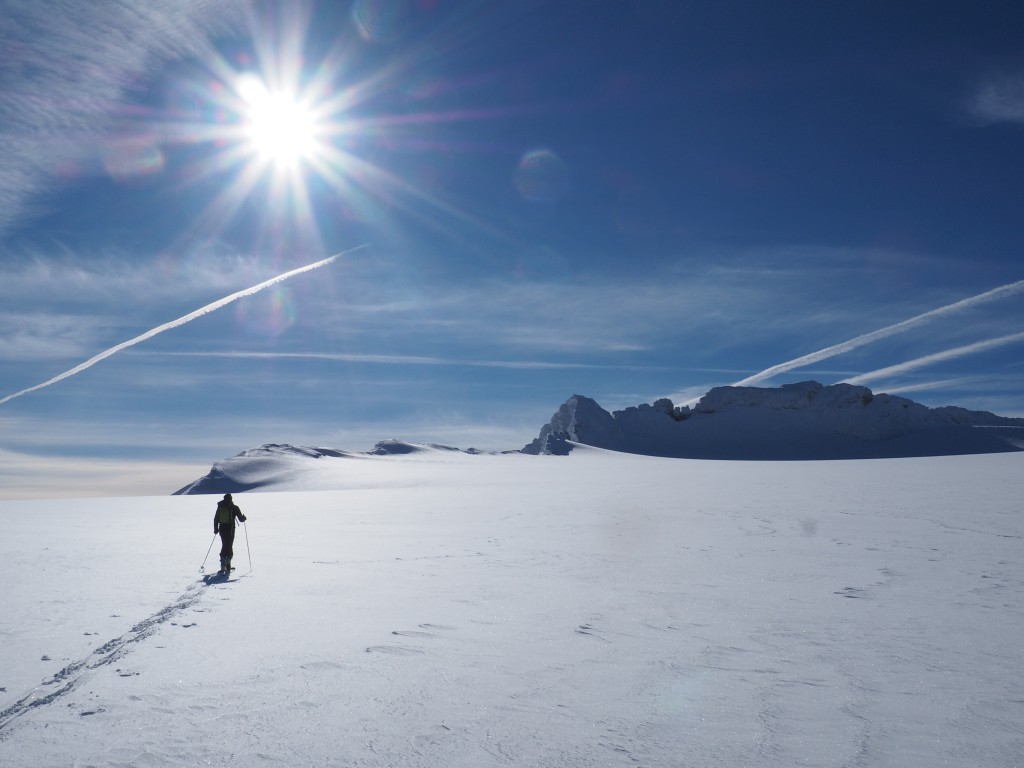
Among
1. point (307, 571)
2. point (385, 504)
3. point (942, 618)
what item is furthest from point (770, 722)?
point (385, 504)

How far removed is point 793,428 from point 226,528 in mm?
97189

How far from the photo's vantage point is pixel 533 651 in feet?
21.1

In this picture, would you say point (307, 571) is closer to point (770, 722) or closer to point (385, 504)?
point (770, 722)

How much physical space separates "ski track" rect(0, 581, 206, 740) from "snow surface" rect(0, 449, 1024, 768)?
30 mm

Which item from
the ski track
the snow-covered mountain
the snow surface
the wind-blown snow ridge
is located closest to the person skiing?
the snow surface

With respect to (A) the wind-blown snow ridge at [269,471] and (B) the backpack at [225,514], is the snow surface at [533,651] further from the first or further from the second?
(A) the wind-blown snow ridge at [269,471]

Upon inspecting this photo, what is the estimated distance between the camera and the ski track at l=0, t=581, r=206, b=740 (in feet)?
16.4

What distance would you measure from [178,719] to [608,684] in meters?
3.33

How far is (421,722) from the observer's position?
4801 millimetres

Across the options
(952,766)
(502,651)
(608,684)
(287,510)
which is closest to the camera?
(952,766)

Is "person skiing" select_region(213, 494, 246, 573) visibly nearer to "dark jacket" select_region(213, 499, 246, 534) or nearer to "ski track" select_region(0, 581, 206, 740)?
"dark jacket" select_region(213, 499, 246, 534)

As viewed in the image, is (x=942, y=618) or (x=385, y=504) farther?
(x=385, y=504)

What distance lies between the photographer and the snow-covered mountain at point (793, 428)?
87.2m

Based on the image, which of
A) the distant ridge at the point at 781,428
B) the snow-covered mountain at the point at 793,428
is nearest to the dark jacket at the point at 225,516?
the distant ridge at the point at 781,428
